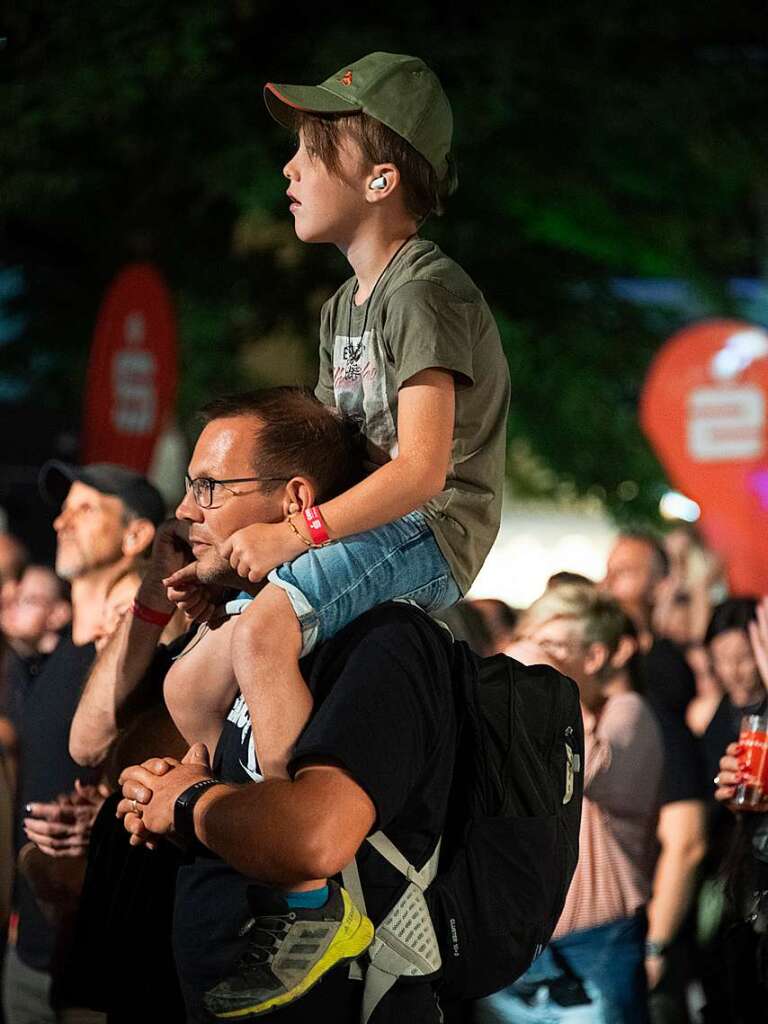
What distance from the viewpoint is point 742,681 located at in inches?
238

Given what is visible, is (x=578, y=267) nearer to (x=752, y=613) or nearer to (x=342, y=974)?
(x=752, y=613)

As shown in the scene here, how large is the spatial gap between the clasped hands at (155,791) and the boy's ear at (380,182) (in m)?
1.11

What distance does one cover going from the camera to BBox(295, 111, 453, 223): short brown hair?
10.4 ft

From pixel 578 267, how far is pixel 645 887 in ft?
30.4

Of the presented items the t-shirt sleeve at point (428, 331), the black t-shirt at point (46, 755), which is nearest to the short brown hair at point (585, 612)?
the black t-shirt at point (46, 755)

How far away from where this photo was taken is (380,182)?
317 cm

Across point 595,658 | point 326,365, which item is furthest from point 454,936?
point 595,658

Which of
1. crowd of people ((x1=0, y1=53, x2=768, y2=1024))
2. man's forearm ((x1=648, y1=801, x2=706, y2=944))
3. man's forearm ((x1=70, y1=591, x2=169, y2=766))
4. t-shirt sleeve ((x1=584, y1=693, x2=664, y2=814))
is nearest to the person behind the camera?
crowd of people ((x1=0, y1=53, x2=768, y2=1024))

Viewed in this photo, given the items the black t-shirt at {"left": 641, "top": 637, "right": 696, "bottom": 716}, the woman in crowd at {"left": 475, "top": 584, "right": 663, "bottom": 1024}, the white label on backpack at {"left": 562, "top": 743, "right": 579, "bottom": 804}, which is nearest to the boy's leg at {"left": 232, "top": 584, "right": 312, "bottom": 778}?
the white label on backpack at {"left": 562, "top": 743, "right": 579, "bottom": 804}

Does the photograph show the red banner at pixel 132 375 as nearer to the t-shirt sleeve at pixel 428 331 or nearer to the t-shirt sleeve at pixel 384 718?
the t-shirt sleeve at pixel 428 331

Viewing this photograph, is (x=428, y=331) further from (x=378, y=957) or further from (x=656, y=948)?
(x=656, y=948)

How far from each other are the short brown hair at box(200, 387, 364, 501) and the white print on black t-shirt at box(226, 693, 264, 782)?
40 cm

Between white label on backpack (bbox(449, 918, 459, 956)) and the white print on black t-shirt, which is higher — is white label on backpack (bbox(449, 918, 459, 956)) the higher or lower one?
the lower one

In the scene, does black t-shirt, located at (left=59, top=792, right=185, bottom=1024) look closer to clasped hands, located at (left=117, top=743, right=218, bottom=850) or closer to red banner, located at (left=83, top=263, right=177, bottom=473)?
clasped hands, located at (left=117, top=743, right=218, bottom=850)
